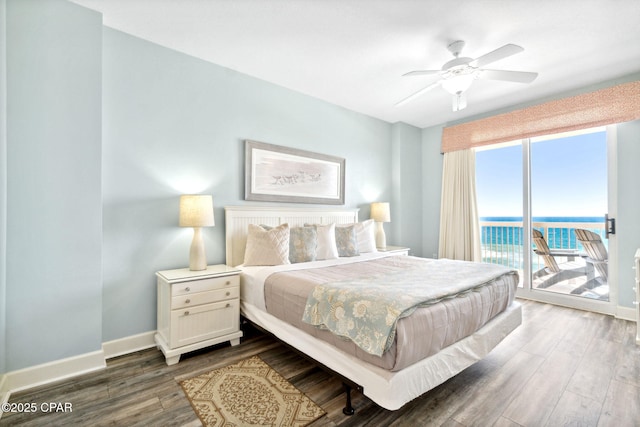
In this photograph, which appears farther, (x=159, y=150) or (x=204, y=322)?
(x=159, y=150)

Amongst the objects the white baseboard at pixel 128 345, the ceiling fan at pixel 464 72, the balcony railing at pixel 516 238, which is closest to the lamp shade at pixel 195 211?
the white baseboard at pixel 128 345

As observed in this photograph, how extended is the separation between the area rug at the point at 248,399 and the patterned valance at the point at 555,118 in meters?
4.30

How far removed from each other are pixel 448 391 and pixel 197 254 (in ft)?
7.39

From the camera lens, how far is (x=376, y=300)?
1604 mm

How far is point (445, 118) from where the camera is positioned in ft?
15.5

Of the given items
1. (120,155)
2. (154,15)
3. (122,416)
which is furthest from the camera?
(120,155)

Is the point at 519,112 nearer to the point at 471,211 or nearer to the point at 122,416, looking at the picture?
the point at 471,211

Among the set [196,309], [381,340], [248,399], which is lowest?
[248,399]

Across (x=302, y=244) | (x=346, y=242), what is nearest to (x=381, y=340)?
(x=302, y=244)

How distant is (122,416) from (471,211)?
186 inches

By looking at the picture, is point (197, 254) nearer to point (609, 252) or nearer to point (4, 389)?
point (4, 389)

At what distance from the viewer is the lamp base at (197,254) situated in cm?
257

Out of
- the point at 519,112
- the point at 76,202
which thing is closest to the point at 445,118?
the point at 519,112

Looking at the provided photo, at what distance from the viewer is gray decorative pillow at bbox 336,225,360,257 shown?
3.49 m
